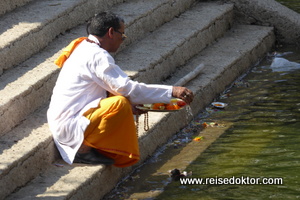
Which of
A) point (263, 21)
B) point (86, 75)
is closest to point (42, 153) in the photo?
point (86, 75)

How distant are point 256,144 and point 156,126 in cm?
94

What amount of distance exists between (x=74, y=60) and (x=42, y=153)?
787 mm

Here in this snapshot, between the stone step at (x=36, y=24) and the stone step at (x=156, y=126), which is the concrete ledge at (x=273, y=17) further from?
the stone step at (x=36, y=24)

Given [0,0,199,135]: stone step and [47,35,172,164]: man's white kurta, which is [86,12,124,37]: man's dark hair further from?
[0,0,199,135]: stone step

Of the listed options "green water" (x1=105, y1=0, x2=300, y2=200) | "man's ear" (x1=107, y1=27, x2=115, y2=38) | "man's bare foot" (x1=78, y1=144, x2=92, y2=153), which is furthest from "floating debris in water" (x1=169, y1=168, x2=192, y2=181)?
"man's ear" (x1=107, y1=27, x2=115, y2=38)

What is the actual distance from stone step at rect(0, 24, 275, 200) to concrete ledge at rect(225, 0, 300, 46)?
165mm

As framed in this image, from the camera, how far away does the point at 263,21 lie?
10359 millimetres

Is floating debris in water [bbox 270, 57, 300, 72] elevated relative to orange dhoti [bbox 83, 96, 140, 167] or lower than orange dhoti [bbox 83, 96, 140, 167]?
lower

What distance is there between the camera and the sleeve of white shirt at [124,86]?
557 centimetres

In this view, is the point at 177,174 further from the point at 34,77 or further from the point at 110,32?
the point at 34,77

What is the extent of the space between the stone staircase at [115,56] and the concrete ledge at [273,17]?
159mm

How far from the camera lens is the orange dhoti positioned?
18.2 ft

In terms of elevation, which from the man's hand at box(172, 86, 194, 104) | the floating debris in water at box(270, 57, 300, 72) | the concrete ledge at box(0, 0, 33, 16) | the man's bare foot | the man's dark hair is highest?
the man's dark hair

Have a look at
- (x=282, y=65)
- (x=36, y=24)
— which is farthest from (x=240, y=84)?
(x=36, y=24)
